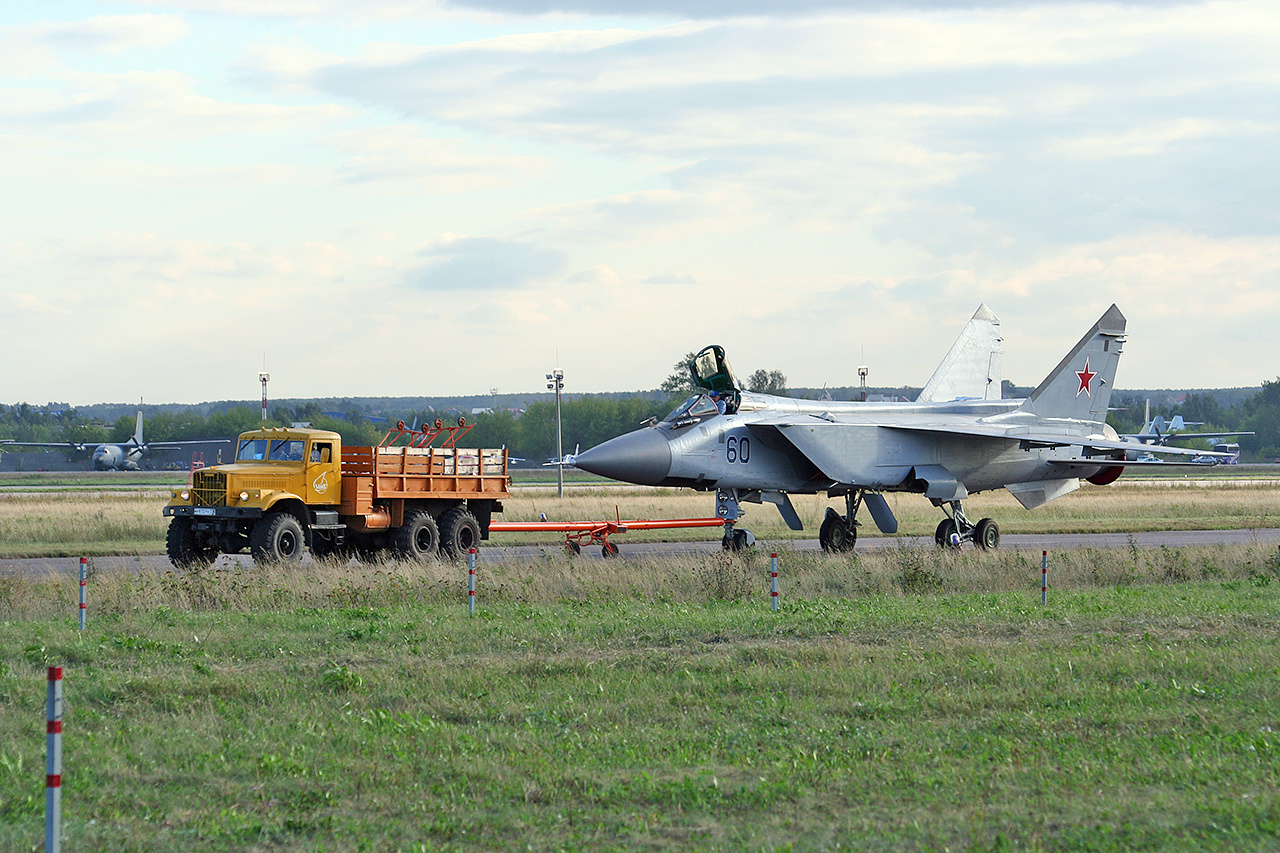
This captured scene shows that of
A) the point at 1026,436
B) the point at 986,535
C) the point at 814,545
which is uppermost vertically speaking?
the point at 1026,436

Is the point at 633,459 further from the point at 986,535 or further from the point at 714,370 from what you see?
the point at 986,535

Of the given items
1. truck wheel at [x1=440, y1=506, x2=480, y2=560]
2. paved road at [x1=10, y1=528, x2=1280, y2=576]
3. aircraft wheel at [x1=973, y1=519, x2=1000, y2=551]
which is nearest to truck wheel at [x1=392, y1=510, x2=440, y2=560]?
truck wheel at [x1=440, y1=506, x2=480, y2=560]

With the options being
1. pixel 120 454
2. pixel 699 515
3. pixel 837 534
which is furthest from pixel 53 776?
pixel 120 454

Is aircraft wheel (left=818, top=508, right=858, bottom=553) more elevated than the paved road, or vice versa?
aircraft wheel (left=818, top=508, right=858, bottom=553)

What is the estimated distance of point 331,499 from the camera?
21156 millimetres

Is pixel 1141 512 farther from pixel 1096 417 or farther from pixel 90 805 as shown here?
pixel 90 805

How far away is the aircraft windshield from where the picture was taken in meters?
21.9

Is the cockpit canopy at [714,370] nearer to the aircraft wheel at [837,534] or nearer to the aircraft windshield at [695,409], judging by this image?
the aircraft windshield at [695,409]

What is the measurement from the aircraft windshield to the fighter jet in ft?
0.08

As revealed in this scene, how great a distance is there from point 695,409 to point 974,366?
9.84m

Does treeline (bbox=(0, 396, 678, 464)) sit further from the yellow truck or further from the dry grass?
the yellow truck

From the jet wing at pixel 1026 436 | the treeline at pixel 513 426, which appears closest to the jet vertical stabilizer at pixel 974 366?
the jet wing at pixel 1026 436

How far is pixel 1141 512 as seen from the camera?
40.3m

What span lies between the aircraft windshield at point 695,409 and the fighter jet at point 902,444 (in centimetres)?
2
